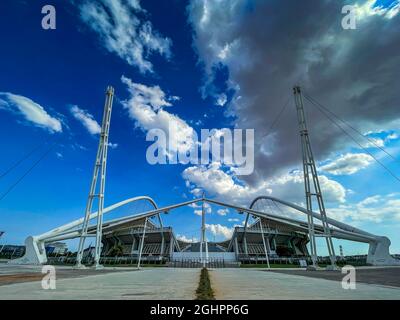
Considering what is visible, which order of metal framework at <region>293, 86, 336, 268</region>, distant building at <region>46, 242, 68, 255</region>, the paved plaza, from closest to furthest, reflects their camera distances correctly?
the paved plaza, metal framework at <region>293, 86, 336, 268</region>, distant building at <region>46, 242, 68, 255</region>

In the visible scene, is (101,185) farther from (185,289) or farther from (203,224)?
(203,224)

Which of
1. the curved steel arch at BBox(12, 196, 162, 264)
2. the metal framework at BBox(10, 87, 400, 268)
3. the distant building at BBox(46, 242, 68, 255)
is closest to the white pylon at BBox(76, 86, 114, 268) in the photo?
the metal framework at BBox(10, 87, 400, 268)

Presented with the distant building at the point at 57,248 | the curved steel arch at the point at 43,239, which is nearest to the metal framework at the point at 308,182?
the curved steel arch at the point at 43,239

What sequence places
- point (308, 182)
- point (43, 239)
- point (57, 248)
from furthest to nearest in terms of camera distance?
point (57, 248)
point (43, 239)
point (308, 182)

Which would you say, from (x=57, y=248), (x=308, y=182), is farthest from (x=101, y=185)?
(x=57, y=248)

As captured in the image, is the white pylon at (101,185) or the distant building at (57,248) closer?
the white pylon at (101,185)

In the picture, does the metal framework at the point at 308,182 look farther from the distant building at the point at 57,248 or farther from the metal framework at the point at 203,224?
the distant building at the point at 57,248

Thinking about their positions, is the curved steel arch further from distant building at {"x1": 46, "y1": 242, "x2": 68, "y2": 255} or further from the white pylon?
distant building at {"x1": 46, "y1": 242, "x2": 68, "y2": 255}
